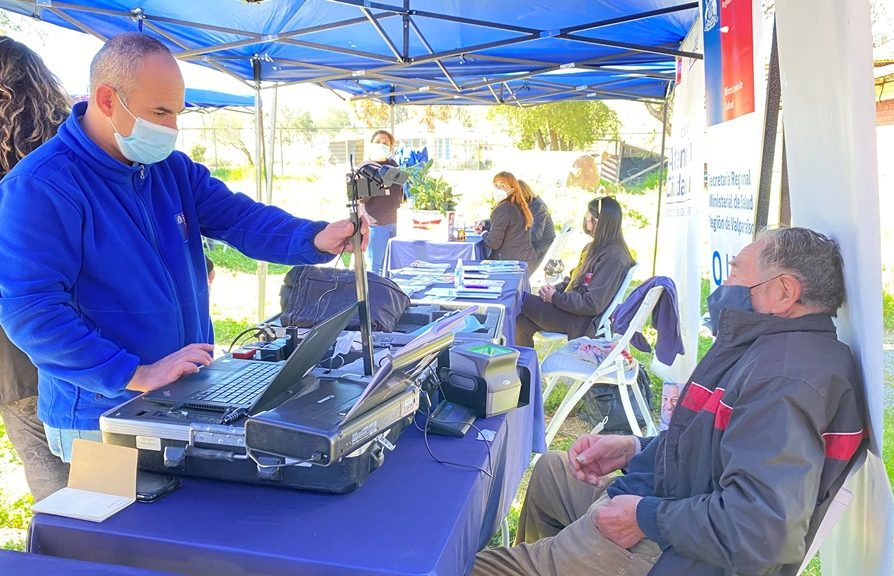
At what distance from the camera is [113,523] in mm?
1046

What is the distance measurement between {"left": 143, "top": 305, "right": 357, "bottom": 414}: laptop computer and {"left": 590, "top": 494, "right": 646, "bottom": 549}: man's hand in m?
0.74

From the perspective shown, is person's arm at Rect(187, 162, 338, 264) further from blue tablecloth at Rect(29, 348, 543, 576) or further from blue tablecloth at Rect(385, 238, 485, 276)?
blue tablecloth at Rect(385, 238, 485, 276)

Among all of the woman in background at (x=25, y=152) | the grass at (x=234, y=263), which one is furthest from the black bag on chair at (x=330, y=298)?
the grass at (x=234, y=263)

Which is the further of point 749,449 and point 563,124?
point 563,124

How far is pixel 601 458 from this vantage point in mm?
1805

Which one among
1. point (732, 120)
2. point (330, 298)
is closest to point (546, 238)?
point (732, 120)

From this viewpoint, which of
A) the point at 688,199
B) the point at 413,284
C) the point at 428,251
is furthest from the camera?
the point at 428,251

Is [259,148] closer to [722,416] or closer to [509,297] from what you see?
[509,297]

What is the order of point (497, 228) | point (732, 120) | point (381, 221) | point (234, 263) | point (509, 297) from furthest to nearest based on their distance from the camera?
point (234, 263) → point (381, 221) → point (497, 228) → point (509, 297) → point (732, 120)

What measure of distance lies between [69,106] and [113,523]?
1.19 m

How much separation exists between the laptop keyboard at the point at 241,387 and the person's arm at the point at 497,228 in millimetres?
4513

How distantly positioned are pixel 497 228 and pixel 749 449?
465 cm

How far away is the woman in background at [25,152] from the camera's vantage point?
1606 millimetres

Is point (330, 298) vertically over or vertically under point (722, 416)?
over
